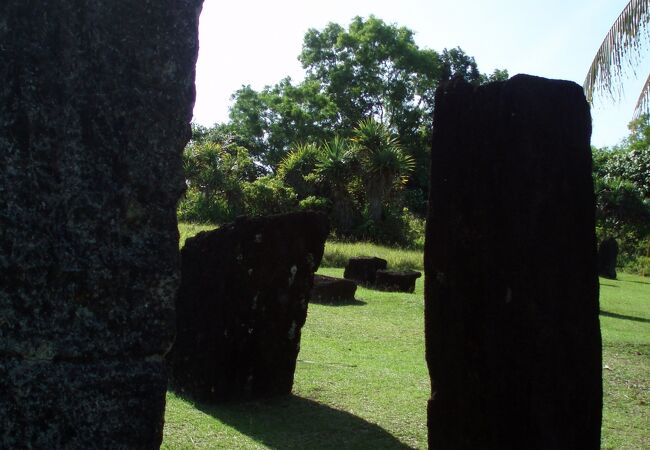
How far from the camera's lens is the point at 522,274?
12.1 ft

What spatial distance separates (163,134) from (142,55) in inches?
8.9

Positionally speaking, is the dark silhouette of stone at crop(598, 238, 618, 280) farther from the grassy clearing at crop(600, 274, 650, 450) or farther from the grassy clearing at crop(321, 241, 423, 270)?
the grassy clearing at crop(600, 274, 650, 450)

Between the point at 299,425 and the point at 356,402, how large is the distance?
0.78m

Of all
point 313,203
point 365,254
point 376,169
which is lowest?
point 365,254

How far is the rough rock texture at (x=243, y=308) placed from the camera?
5.88m

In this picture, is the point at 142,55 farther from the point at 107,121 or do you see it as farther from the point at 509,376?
the point at 509,376

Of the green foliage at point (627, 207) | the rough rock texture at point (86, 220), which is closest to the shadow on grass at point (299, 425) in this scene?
the rough rock texture at point (86, 220)

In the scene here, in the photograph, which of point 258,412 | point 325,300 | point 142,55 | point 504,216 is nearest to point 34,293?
point 142,55

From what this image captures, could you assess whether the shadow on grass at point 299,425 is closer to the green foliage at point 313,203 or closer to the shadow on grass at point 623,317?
the shadow on grass at point 623,317

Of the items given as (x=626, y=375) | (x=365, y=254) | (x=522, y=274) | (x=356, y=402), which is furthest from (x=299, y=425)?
(x=365, y=254)

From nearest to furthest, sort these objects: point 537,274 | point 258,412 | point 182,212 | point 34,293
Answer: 1. point 34,293
2. point 537,274
3. point 258,412
4. point 182,212

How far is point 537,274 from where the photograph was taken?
369 cm

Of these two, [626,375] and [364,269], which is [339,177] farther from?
[626,375]

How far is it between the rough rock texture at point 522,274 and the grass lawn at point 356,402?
1.58 meters
